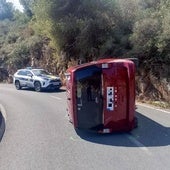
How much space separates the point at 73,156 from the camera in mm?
9219

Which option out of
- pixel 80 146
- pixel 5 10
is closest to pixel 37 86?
pixel 80 146

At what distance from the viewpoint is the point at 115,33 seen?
25234mm

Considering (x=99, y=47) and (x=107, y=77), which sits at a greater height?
(x=99, y=47)

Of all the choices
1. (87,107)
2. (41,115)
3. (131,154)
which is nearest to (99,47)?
(41,115)

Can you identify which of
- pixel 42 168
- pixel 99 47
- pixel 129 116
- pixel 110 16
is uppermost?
pixel 110 16

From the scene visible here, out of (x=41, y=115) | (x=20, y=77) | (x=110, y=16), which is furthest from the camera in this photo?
(x=20, y=77)

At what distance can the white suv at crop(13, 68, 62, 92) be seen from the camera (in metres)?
28.5

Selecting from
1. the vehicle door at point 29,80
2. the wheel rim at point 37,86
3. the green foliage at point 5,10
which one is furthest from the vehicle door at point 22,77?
the green foliage at point 5,10

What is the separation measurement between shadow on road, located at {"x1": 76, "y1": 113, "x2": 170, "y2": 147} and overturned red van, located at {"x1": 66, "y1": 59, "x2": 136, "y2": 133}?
236 millimetres

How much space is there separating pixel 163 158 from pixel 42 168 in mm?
2692

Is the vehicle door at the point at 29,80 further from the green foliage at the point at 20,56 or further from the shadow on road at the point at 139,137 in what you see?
the shadow on road at the point at 139,137

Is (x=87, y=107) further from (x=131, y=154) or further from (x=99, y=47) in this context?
(x=99, y=47)

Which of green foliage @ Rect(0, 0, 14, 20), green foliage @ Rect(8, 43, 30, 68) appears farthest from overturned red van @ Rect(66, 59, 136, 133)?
green foliage @ Rect(0, 0, 14, 20)

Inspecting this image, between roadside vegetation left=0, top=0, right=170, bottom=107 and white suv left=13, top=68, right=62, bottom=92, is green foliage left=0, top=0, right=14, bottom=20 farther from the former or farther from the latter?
white suv left=13, top=68, right=62, bottom=92
